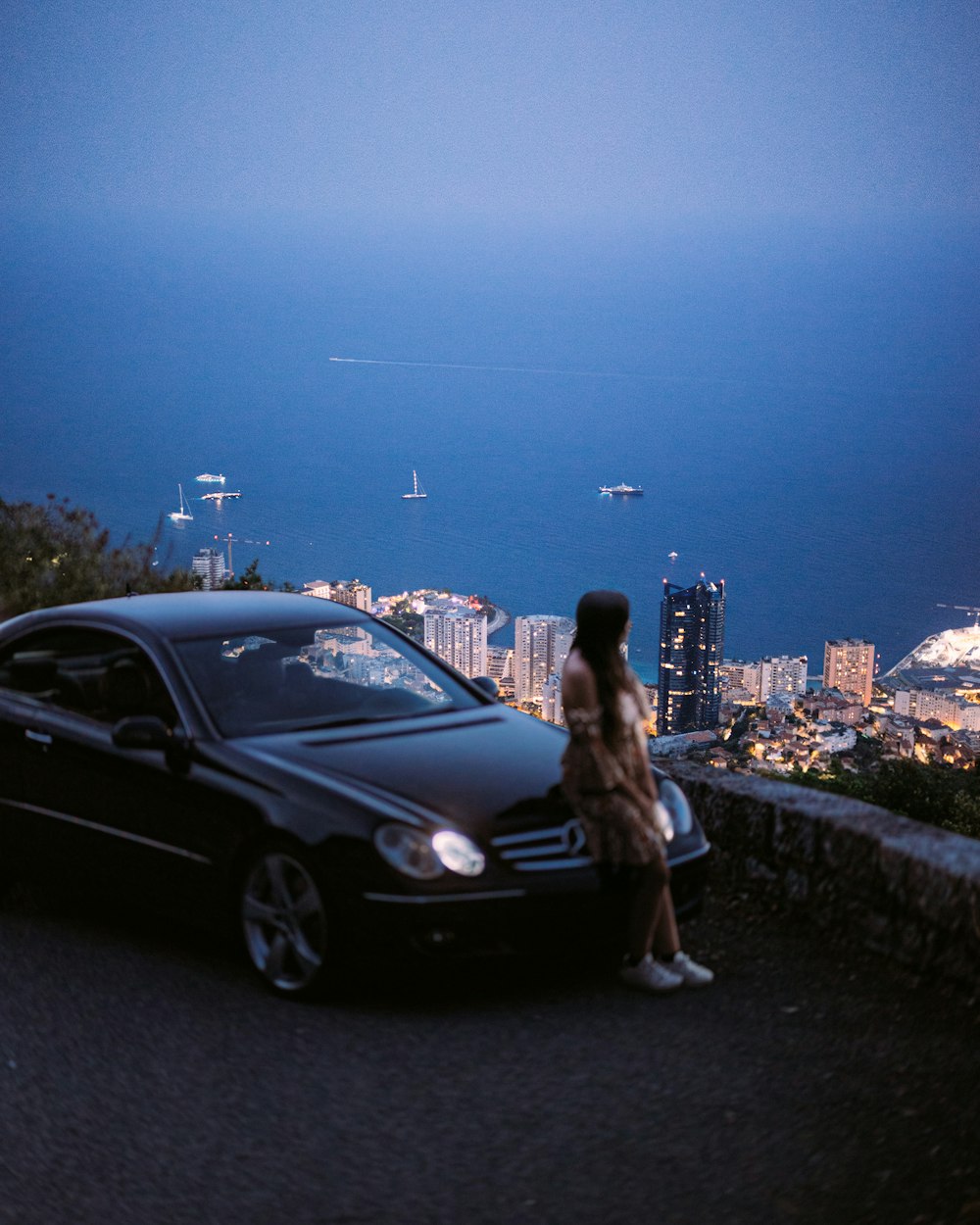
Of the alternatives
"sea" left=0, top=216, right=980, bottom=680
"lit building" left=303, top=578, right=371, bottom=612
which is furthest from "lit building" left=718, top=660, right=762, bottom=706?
"lit building" left=303, top=578, right=371, bottom=612

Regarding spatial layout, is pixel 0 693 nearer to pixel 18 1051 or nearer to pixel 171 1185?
pixel 18 1051

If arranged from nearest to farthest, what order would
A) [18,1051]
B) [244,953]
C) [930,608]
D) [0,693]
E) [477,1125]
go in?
[477,1125] → [18,1051] → [244,953] → [0,693] → [930,608]

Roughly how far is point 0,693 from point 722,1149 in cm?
412

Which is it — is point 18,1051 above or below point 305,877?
below

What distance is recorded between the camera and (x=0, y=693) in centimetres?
688

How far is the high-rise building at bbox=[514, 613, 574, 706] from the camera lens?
23163 mm

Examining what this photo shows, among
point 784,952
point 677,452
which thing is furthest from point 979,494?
point 784,952

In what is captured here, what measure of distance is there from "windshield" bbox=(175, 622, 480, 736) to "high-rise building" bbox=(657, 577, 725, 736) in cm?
1985

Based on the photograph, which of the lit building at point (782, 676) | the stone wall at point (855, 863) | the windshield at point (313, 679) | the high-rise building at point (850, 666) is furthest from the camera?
the high-rise building at point (850, 666)

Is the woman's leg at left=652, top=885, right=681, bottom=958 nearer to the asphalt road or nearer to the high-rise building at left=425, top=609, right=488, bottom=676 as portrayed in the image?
the asphalt road

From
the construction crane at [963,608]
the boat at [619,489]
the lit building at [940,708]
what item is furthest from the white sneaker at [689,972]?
the boat at [619,489]

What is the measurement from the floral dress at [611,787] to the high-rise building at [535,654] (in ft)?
52.5

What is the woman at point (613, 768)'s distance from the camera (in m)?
5.25

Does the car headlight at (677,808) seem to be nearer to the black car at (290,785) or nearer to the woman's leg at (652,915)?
the black car at (290,785)
